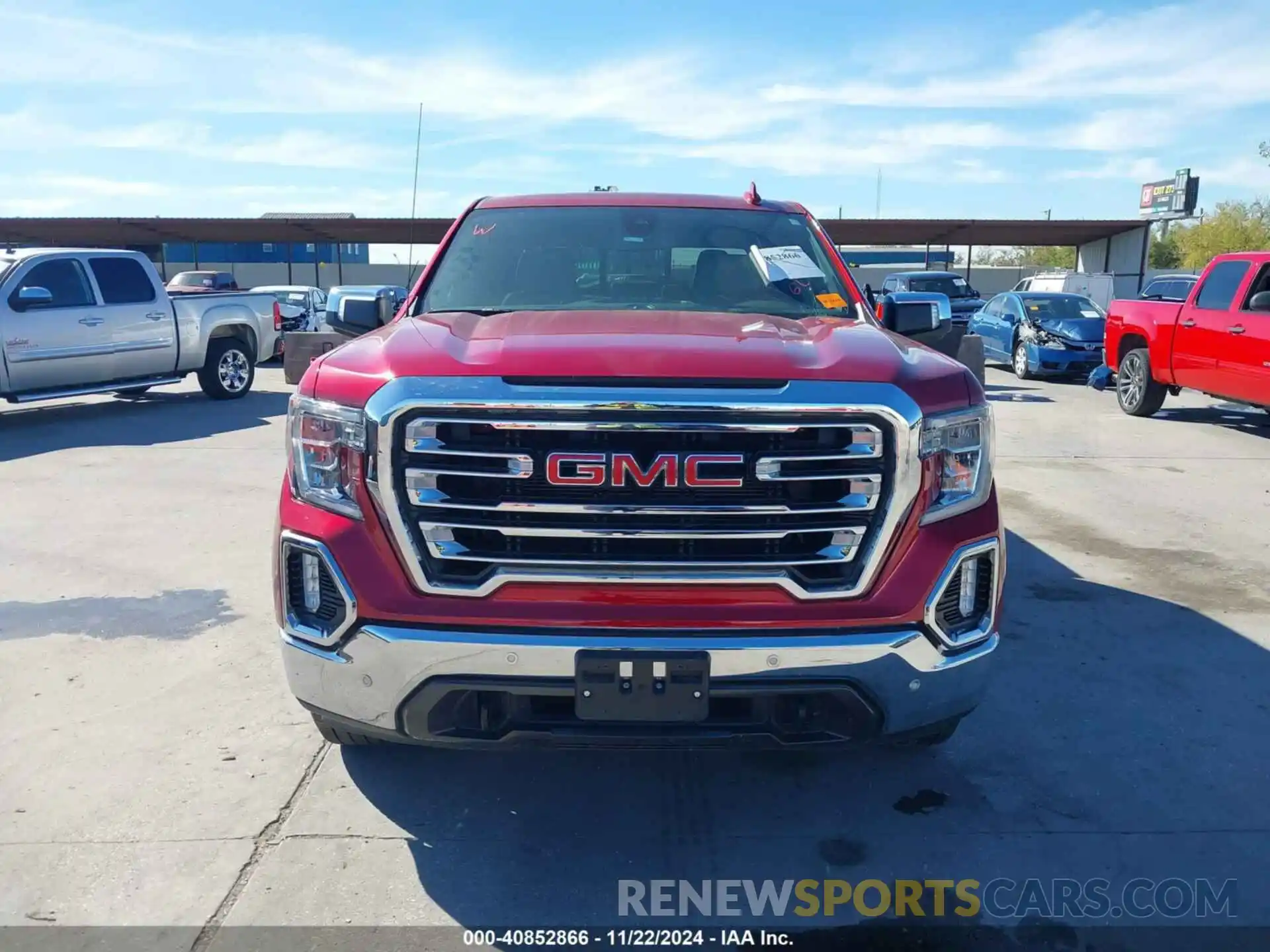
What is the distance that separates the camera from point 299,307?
20.0 metres

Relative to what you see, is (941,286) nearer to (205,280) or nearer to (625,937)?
(205,280)

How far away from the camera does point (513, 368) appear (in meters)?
2.71

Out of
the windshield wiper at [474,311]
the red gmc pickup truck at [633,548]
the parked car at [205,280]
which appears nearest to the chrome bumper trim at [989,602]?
the red gmc pickup truck at [633,548]

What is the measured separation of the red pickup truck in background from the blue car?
354 cm

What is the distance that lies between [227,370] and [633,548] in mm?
12675

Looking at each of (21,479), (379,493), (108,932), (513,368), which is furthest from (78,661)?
(21,479)

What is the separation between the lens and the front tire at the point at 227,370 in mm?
13805

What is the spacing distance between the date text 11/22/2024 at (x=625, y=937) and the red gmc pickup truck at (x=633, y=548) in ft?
1.64

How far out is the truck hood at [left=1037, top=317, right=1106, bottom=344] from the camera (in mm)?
16281

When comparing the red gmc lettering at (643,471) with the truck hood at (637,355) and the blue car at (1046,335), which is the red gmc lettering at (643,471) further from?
the blue car at (1046,335)

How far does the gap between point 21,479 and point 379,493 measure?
281 inches

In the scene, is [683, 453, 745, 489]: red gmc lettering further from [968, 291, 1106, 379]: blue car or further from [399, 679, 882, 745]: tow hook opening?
[968, 291, 1106, 379]: blue car

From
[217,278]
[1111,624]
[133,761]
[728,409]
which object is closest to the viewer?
[728,409]

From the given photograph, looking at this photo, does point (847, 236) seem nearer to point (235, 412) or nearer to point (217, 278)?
point (217, 278)
